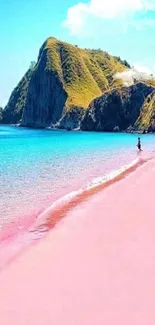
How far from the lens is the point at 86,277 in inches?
397

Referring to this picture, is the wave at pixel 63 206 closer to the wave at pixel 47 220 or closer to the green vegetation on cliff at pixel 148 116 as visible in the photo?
the wave at pixel 47 220

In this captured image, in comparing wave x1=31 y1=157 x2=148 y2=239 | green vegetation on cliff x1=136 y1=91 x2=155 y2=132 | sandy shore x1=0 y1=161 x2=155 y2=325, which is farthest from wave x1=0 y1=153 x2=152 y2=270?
green vegetation on cliff x1=136 y1=91 x2=155 y2=132

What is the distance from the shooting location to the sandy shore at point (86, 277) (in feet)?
26.8

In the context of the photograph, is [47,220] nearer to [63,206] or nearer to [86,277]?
[63,206]

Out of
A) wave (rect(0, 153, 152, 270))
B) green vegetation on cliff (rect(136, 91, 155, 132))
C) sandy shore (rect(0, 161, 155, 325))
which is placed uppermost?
green vegetation on cliff (rect(136, 91, 155, 132))

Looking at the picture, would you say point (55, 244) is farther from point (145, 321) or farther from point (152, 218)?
point (145, 321)

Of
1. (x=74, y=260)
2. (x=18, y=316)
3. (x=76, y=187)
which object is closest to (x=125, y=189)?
(x=76, y=187)

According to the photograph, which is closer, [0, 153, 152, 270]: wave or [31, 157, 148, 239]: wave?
[0, 153, 152, 270]: wave

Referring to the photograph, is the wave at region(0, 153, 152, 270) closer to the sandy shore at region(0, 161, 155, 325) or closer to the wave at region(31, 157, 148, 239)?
the wave at region(31, 157, 148, 239)

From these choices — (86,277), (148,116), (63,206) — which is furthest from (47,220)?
(148,116)

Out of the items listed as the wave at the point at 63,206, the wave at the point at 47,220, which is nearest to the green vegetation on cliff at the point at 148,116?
the wave at the point at 63,206

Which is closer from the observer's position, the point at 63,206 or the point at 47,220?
the point at 47,220

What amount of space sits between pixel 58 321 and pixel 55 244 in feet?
18.1

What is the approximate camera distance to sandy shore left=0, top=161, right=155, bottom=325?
8.18 m
